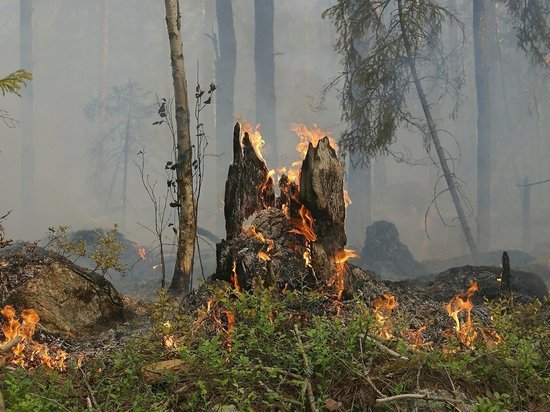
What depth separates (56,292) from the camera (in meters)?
7.50

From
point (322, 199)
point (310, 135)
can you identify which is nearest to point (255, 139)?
point (310, 135)

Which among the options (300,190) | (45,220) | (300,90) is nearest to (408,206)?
(300,90)

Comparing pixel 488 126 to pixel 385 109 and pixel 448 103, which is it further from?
pixel 448 103

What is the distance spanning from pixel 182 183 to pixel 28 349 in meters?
4.36

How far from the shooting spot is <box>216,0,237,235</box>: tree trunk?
31500mm

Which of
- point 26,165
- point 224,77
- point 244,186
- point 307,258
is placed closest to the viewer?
point 307,258

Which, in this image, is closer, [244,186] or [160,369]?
[160,369]

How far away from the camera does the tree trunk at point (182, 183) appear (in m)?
9.69

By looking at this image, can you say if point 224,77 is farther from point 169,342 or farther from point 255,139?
point 169,342

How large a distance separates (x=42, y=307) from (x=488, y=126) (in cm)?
2207

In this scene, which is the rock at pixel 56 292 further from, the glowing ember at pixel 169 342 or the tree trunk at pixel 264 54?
the tree trunk at pixel 264 54

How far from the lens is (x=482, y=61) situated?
24672mm

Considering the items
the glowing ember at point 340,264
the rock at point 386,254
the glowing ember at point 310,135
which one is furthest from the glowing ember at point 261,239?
the rock at point 386,254

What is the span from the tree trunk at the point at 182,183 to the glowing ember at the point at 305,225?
3168mm
